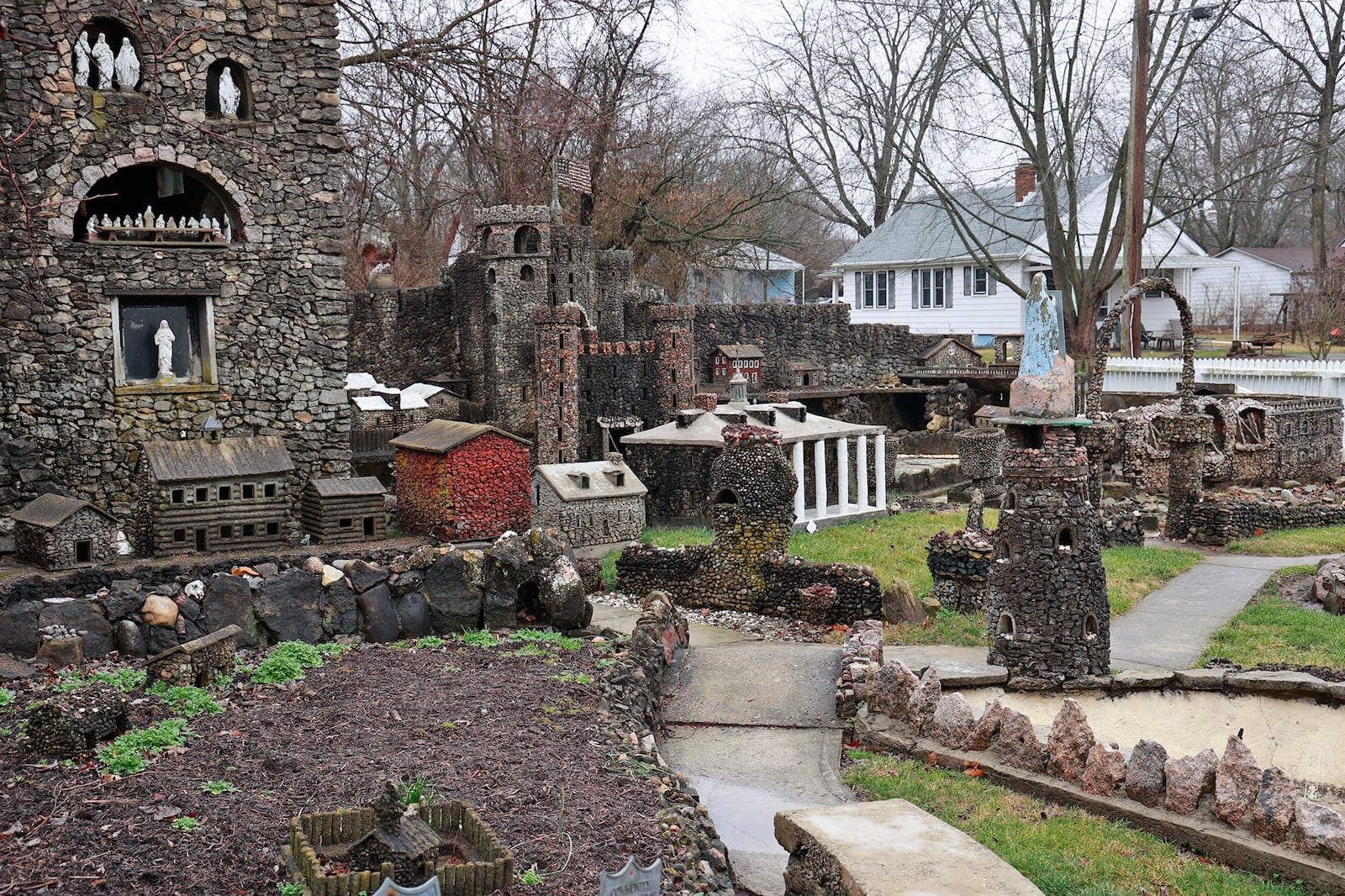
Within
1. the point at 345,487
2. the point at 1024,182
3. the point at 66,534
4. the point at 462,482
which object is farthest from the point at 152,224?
the point at 1024,182

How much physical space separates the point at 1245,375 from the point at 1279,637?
70.5 ft

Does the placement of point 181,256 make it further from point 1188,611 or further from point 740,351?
point 740,351

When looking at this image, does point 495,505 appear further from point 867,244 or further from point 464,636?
point 867,244

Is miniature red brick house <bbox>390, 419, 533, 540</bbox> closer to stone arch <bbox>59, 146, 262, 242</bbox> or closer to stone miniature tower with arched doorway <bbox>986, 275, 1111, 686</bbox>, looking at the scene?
stone arch <bbox>59, 146, 262, 242</bbox>

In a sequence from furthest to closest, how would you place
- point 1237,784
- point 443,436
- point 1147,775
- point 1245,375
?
point 1245,375, point 443,436, point 1147,775, point 1237,784

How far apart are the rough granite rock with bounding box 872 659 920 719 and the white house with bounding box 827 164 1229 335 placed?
3517 cm

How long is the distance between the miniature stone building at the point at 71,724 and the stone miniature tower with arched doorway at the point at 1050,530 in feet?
26.6

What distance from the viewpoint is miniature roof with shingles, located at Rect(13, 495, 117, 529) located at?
640 inches

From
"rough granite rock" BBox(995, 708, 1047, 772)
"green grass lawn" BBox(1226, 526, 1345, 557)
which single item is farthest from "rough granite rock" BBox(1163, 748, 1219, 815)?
"green grass lawn" BBox(1226, 526, 1345, 557)

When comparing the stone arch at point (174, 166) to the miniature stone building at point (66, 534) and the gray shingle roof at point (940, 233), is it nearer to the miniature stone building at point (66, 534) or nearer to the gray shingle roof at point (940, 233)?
the miniature stone building at point (66, 534)

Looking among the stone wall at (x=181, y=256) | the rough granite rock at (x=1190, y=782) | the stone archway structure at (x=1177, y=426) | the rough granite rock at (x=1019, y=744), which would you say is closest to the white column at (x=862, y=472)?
the stone archway structure at (x=1177, y=426)

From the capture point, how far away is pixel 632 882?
6281mm

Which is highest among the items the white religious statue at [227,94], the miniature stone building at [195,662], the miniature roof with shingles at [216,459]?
the white religious statue at [227,94]

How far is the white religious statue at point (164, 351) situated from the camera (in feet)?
60.7
